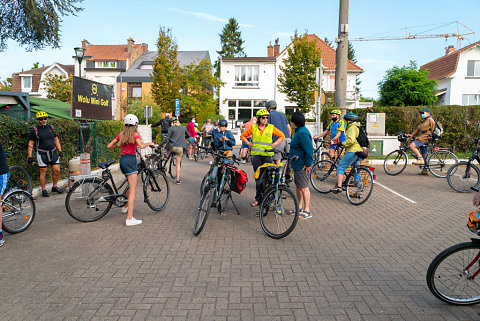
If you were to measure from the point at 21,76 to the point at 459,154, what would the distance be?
56.8 metres

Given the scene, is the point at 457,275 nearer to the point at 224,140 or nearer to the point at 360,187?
the point at 360,187

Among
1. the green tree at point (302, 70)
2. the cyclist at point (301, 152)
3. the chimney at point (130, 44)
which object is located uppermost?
the chimney at point (130, 44)

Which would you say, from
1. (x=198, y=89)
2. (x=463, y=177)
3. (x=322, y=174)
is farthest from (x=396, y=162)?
(x=198, y=89)

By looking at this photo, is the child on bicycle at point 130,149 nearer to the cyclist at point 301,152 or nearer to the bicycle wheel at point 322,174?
the cyclist at point 301,152

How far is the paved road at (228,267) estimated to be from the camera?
340 centimetres

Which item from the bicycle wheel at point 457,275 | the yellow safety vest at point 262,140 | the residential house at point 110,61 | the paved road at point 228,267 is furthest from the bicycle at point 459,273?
the residential house at point 110,61

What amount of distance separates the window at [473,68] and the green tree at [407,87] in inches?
402

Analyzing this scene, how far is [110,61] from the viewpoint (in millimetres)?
50531

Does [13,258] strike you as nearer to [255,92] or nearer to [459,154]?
[459,154]

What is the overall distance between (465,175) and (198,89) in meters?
25.6

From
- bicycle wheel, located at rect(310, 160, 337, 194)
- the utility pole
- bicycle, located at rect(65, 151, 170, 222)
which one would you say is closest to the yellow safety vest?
bicycle, located at rect(65, 151, 170, 222)

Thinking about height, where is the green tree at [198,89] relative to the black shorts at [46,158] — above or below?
above

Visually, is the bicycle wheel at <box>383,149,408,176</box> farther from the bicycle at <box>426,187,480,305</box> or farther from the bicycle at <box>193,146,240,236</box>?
the bicycle at <box>426,187,480,305</box>

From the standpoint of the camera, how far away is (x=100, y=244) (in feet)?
17.3
